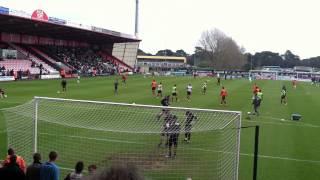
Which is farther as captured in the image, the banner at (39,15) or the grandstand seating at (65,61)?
the grandstand seating at (65,61)

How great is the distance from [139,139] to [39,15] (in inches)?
1753

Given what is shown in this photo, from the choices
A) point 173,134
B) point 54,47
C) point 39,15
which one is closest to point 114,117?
point 173,134

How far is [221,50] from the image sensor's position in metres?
156

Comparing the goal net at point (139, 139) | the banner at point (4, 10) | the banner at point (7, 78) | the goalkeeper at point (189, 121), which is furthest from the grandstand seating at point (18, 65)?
the goalkeeper at point (189, 121)

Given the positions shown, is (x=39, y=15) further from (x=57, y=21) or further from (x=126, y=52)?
(x=126, y=52)

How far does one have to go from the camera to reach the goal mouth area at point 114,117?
47.0 feet

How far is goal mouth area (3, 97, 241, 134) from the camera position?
47.0 ft

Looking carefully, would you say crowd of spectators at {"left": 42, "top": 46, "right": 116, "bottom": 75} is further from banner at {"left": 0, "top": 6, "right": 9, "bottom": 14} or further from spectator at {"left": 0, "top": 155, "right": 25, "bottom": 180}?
spectator at {"left": 0, "top": 155, "right": 25, "bottom": 180}

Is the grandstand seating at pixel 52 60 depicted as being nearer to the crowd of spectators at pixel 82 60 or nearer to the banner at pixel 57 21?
the crowd of spectators at pixel 82 60

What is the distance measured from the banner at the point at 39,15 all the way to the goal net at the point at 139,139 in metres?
40.1

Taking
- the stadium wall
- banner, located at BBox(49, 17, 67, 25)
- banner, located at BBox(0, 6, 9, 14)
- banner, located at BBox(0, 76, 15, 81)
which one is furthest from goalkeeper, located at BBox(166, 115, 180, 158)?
the stadium wall

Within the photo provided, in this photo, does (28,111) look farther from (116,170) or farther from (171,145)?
(116,170)

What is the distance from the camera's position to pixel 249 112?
32812 mm

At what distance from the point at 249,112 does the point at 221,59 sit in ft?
397
